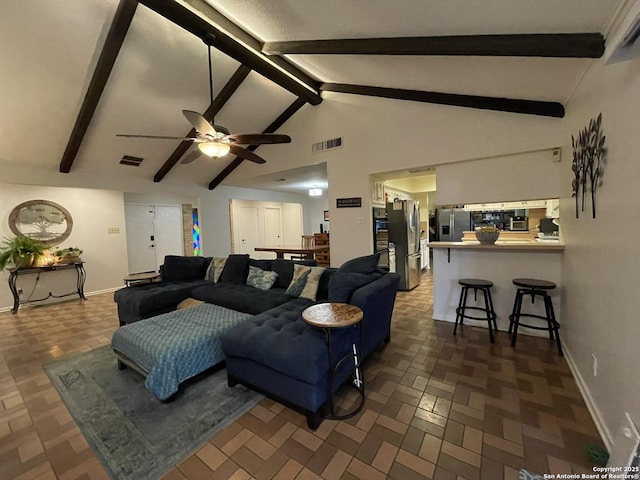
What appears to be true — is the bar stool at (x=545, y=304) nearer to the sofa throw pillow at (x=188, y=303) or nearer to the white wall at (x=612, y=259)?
the white wall at (x=612, y=259)

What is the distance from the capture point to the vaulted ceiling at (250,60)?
6.20ft

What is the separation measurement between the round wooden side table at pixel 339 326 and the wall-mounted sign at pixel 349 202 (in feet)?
8.68

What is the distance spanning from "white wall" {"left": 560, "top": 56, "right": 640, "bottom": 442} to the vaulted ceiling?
1.21ft

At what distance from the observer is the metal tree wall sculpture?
170 cm

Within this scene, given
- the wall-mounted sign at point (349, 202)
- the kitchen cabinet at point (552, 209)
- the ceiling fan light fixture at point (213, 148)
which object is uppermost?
the ceiling fan light fixture at point (213, 148)

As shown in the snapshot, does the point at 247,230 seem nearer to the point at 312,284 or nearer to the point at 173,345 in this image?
the point at 312,284

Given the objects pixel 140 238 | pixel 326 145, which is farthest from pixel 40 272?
pixel 326 145

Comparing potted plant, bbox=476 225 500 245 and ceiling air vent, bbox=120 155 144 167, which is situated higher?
ceiling air vent, bbox=120 155 144 167

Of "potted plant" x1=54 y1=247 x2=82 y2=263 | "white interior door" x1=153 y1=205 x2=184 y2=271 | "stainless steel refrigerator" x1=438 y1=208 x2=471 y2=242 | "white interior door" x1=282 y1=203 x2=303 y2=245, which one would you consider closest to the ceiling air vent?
"potted plant" x1=54 y1=247 x2=82 y2=263

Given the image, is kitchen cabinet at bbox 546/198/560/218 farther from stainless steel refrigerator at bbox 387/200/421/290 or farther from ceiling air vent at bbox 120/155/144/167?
ceiling air vent at bbox 120/155/144/167

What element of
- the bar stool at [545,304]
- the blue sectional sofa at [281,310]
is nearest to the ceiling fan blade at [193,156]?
the blue sectional sofa at [281,310]

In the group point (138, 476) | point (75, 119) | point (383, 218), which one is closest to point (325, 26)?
point (383, 218)

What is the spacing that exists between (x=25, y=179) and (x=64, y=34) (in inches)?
123

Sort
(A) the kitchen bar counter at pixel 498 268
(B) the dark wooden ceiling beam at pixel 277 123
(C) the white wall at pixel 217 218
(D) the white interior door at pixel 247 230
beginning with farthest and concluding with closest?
(D) the white interior door at pixel 247 230
(C) the white wall at pixel 217 218
(B) the dark wooden ceiling beam at pixel 277 123
(A) the kitchen bar counter at pixel 498 268
